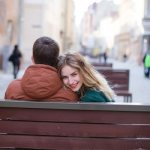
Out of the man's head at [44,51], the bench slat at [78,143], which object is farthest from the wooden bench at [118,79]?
the bench slat at [78,143]

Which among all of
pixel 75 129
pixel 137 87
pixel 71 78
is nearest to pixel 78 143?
pixel 75 129

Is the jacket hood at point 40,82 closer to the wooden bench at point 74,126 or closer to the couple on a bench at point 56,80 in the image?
the couple on a bench at point 56,80

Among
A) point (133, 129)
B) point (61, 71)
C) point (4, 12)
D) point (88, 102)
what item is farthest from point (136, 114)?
point (4, 12)

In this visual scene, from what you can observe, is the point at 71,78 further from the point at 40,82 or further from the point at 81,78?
the point at 40,82

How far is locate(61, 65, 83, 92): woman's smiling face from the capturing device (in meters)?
4.23

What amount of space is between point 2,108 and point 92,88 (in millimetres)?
708

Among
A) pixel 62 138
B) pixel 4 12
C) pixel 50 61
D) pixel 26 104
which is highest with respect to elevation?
pixel 4 12

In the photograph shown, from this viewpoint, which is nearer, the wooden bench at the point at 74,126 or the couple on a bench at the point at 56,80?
the wooden bench at the point at 74,126

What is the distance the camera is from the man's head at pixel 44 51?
13.4 feet

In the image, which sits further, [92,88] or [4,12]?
[4,12]

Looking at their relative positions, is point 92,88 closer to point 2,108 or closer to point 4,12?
point 2,108

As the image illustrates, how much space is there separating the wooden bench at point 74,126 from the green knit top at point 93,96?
284 mm

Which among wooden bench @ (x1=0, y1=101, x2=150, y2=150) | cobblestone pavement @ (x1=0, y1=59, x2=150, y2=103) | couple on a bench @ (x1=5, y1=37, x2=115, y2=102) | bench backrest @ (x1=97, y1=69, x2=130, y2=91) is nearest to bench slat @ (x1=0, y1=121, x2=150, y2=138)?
wooden bench @ (x1=0, y1=101, x2=150, y2=150)

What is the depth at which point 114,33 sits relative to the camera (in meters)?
117
